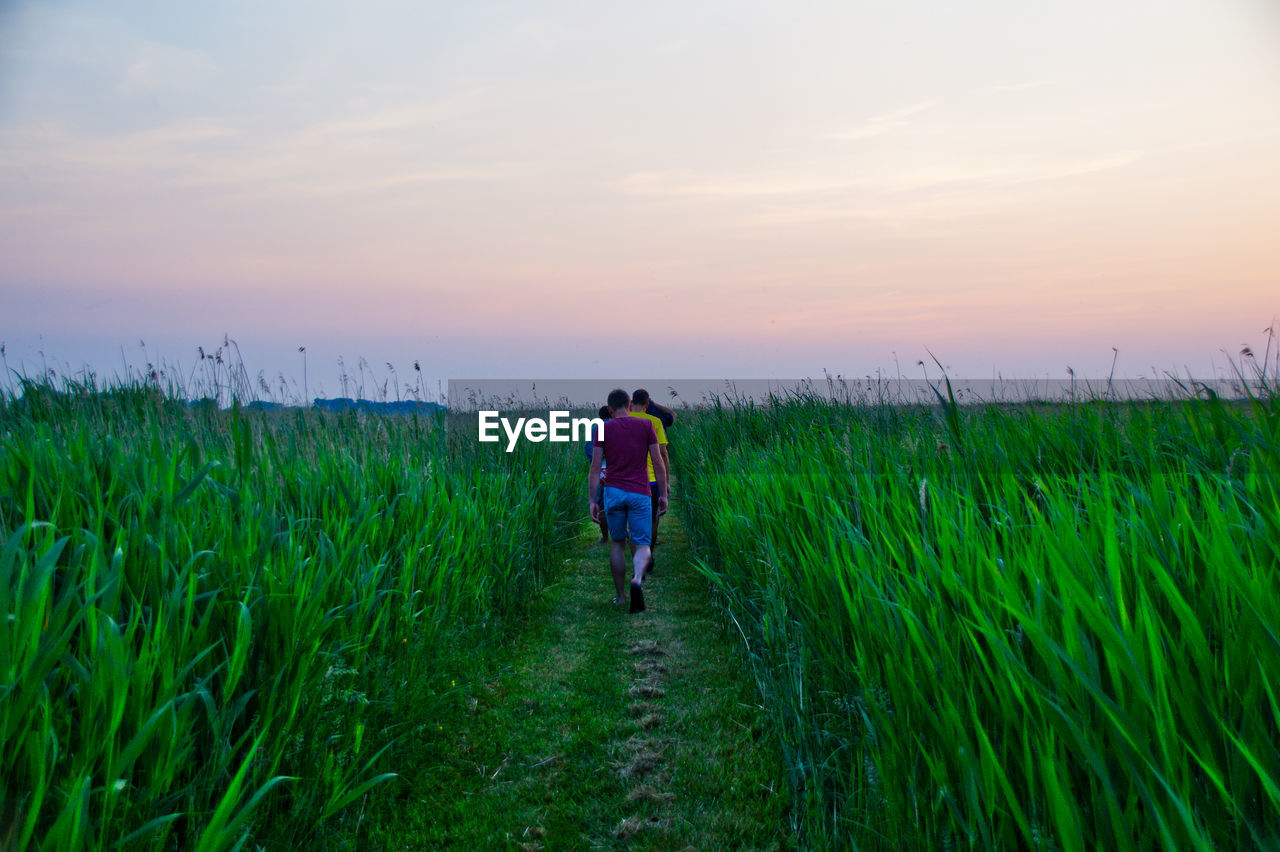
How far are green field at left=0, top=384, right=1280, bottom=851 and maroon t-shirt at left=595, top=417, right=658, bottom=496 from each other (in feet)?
4.87

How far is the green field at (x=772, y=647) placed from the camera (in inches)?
64.6

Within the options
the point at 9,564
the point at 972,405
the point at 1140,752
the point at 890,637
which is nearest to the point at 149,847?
the point at 9,564

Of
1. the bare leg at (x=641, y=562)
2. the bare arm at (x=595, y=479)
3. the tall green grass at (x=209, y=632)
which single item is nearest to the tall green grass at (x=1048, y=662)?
the tall green grass at (x=209, y=632)

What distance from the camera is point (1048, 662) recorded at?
5.68 ft

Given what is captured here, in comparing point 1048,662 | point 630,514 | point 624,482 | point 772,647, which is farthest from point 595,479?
point 1048,662

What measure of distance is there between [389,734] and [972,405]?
6572 mm

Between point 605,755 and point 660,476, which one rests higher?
point 660,476

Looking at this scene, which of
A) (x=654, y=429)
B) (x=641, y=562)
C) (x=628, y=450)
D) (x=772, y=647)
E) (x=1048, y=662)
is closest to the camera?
(x=1048, y=662)

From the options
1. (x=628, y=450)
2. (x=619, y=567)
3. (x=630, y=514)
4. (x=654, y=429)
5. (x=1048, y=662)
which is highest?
(x=654, y=429)

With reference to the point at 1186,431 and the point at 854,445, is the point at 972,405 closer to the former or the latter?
the point at 854,445

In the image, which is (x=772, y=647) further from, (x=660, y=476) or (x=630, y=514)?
(x=660, y=476)

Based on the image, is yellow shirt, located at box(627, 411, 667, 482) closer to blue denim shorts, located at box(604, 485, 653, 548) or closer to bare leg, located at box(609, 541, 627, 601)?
blue denim shorts, located at box(604, 485, 653, 548)

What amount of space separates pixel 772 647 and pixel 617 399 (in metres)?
3.67

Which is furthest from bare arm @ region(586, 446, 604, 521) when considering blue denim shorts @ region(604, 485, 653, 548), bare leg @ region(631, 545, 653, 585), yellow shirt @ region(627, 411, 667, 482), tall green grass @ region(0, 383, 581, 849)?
tall green grass @ region(0, 383, 581, 849)
